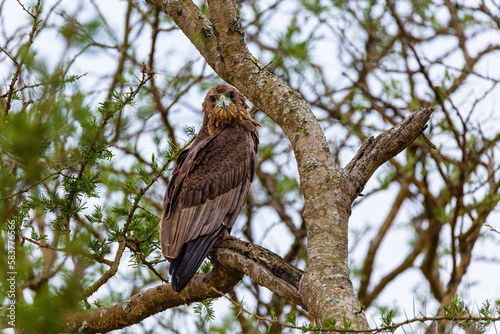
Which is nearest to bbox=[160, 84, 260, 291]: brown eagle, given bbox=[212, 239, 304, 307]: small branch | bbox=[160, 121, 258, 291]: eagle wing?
bbox=[160, 121, 258, 291]: eagle wing

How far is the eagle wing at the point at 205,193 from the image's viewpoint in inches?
163

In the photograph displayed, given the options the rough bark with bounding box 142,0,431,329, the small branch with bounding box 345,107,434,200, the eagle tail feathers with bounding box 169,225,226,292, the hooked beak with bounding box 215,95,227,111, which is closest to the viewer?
the rough bark with bounding box 142,0,431,329

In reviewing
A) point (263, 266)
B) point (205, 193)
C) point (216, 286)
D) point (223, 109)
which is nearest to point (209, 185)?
point (205, 193)

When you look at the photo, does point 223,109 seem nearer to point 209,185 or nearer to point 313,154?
point 209,185

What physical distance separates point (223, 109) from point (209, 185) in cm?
85

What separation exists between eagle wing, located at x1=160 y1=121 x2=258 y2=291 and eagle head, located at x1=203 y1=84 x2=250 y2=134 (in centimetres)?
11

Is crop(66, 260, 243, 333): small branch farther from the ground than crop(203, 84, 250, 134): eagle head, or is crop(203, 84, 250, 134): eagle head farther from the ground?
crop(203, 84, 250, 134): eagle head

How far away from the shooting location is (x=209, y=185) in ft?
15.3

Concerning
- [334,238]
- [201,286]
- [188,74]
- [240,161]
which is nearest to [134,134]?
[188,74]

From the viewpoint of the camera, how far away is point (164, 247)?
4137 mm

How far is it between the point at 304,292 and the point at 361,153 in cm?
104

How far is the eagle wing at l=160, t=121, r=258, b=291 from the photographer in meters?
4.14

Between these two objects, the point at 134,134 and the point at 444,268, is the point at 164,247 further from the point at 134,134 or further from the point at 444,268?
the point at 444,268

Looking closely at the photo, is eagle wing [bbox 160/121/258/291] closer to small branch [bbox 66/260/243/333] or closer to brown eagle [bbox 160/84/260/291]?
brown eagle [bbox 160/84/260/291]
